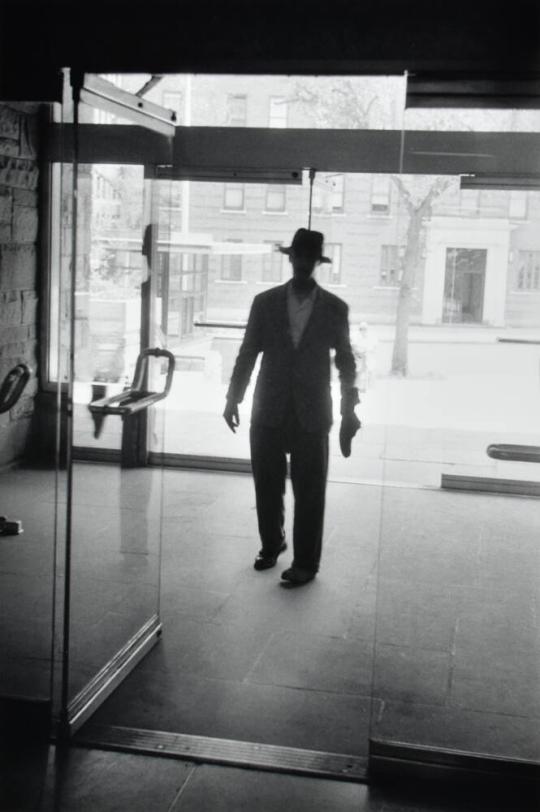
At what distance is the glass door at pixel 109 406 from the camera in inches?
132

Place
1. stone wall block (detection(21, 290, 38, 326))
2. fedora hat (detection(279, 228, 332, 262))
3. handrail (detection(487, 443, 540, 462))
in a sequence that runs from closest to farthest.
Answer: handrail (detection(487, 443, 540, 462)) → fedora hat (detection(279, 228, 332, 262)) → stone wall block (detection(21, 290, 38, 326))

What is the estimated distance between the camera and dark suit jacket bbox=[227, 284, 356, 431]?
188 inches

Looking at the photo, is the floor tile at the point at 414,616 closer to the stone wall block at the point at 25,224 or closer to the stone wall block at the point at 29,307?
the stone wall block at the point at 29,307

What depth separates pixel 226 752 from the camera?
326cm

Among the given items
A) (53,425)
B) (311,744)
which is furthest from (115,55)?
(53,425)

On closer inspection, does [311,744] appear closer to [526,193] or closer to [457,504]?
[457,504]

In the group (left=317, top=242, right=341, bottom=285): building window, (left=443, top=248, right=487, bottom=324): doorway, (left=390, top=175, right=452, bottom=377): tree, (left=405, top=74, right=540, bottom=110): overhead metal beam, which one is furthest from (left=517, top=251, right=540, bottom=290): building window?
(left=405, top=74, right=540, bottom=110): overhead metal beam

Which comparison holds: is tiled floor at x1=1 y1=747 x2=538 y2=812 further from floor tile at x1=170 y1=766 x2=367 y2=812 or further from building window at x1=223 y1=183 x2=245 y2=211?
building window at x1=223 y1=183 x2=245 y2=211

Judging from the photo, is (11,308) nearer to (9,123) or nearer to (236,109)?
(9,123)

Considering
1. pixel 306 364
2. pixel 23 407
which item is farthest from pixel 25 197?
pixel 306 364

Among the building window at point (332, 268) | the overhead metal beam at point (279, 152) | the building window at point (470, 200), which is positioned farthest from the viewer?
the building window at point (332, 268)

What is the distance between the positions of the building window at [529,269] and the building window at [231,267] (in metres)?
2.63

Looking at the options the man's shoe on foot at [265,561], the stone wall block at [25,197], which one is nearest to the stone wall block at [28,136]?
the stone wall block at [25,197]

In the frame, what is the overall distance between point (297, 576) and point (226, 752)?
1.88 m
